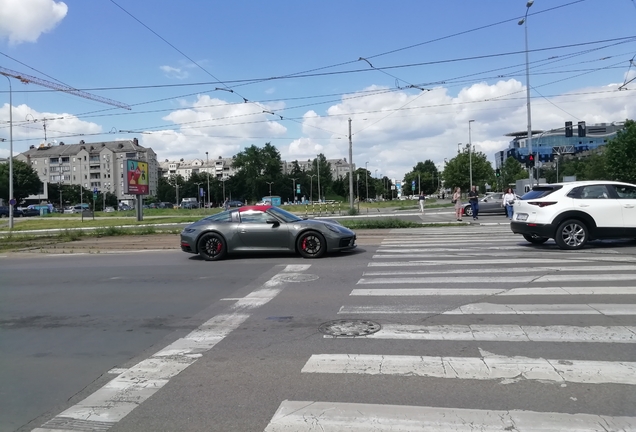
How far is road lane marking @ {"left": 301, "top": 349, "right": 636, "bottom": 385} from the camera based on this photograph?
170 inches

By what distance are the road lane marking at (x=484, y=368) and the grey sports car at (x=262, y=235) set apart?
7209 mm

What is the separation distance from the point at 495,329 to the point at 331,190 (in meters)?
144

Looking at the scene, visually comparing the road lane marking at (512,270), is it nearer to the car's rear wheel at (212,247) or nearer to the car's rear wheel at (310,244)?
the car's rear wheel at (310,244)

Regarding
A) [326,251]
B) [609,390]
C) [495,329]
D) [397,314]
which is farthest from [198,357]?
[326,251]

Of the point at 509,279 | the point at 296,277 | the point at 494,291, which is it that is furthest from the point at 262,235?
the point at 494,291

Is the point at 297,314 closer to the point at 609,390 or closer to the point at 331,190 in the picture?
the point at 609,390

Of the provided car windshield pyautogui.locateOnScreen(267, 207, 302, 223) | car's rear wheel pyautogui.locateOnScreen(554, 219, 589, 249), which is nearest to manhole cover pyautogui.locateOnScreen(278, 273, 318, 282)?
car windshield pyautogui.locateOnScreen(267, 207, 302, 223)

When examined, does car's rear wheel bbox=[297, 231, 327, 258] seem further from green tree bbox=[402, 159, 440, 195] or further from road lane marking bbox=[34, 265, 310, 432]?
green tree bbox=[402, 159, 440, 195]

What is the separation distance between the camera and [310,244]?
1222 centimetres

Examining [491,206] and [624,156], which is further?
[624,156]

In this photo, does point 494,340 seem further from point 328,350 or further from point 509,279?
point 509,279

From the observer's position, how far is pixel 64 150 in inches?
5025

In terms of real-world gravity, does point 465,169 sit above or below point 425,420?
above

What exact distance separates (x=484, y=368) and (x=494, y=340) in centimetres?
88
